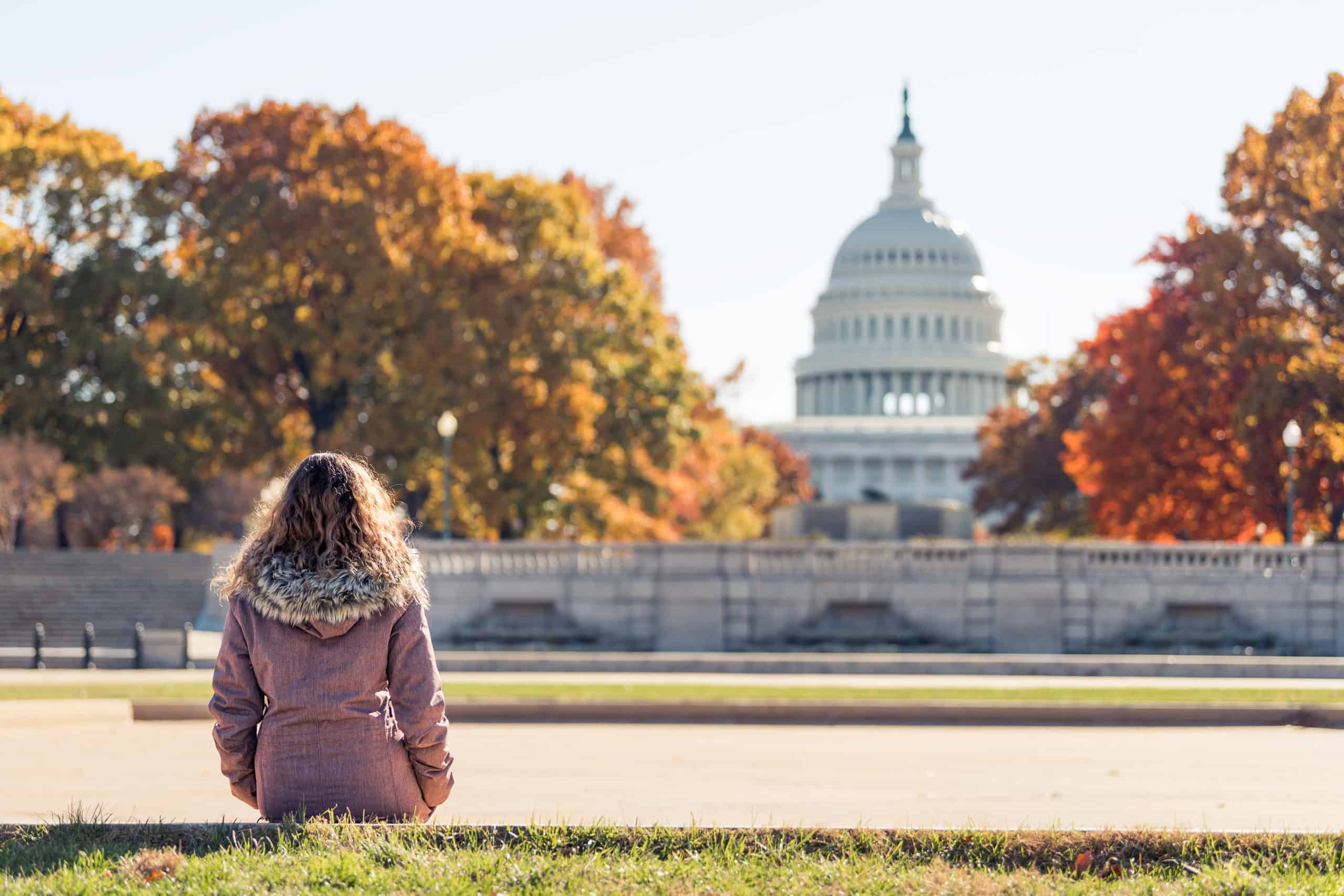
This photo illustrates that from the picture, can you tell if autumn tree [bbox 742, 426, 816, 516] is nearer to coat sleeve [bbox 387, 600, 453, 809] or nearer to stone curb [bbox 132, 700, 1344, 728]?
stone curb [bbox 132, 700, 1344, 728]

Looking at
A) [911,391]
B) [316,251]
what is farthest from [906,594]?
[911,391]

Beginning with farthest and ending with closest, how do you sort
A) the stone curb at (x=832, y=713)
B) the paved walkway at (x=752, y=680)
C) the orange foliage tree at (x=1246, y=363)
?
the orange foliage tree at (x=1246, y=363)
the paved walkway at (x=752, y=680)
the stone curb at (x=832, y=713)

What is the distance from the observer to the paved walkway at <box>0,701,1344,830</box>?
12516 millimetres

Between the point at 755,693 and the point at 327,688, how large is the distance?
624 inches

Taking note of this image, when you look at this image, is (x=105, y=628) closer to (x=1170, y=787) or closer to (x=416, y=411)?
(x=416, y=411)

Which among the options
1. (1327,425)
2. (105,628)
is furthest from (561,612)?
(1327,425)

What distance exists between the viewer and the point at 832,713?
20.5 meters

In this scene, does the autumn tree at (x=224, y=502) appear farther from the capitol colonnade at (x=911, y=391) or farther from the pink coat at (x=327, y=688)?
the capitol colonnade at (x=911, y=391)

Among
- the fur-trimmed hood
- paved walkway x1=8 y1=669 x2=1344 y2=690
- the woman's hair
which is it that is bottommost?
paved walkway x1=8 y1=669 x2=1344 y2=690

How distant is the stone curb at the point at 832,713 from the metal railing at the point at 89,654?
26.9 feet

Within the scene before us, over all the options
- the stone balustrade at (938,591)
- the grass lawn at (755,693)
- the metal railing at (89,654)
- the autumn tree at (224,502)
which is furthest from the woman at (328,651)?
the autumn tree at (224,502)

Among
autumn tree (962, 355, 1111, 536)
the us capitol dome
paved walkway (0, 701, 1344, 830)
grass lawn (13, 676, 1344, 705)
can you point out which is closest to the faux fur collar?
paved walkway (0, 701, 1344, 830)

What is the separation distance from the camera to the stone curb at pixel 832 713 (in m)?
20.2

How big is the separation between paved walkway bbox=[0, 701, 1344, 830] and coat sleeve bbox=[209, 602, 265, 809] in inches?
116
